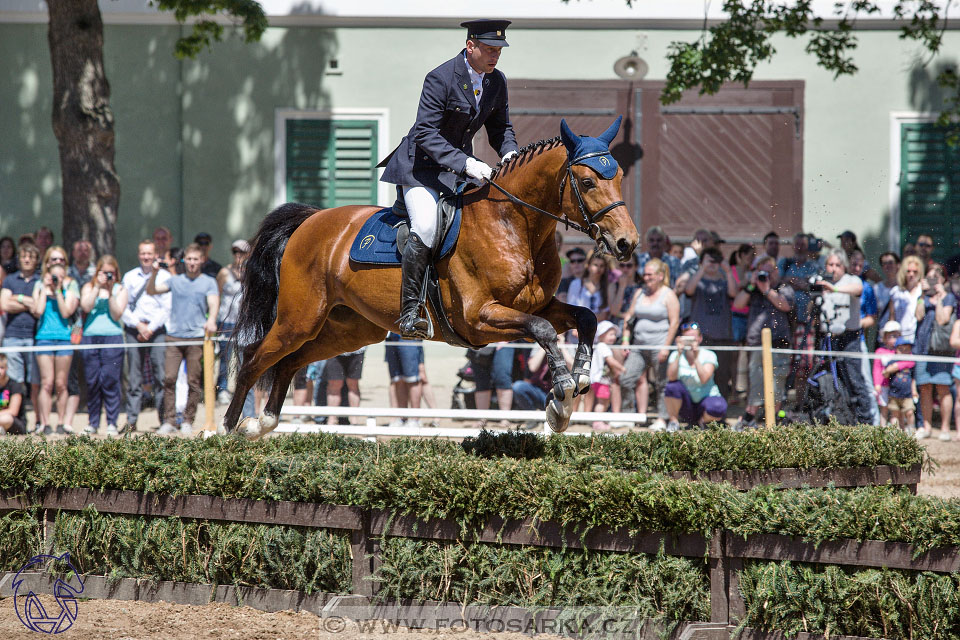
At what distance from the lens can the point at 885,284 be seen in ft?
34.4

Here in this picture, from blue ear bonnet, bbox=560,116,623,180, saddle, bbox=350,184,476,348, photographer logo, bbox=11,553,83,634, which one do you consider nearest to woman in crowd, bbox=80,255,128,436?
photographer logo, bbox=11,553,83,634

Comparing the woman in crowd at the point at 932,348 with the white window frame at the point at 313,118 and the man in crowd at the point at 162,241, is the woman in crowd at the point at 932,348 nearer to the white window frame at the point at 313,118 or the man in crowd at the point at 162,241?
the white window frame at the point at 313,118

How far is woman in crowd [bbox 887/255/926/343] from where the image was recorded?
32.2ft

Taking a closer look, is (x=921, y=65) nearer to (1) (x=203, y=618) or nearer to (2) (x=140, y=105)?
(2) (x=140, y=105)

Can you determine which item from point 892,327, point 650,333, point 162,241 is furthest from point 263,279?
point 892,327

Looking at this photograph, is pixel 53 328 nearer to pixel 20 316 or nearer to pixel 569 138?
pixel 20 316

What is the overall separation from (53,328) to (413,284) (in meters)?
5.90

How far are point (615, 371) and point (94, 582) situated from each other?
549 centimetres

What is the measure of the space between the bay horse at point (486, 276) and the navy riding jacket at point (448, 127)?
10.1 inches

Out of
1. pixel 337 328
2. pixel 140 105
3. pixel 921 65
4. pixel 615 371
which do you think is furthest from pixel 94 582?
pixel 921 65

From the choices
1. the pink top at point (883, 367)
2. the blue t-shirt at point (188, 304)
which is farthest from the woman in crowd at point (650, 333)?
the blue t-shirt at point (188, 304)

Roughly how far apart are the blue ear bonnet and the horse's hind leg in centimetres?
185

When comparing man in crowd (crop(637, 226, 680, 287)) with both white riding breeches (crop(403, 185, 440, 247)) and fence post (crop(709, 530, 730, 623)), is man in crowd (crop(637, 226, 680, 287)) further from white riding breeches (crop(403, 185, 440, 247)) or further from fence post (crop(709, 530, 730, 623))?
fence post (crop(709, 530, 730, 623))

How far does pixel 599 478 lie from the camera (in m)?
4.37
